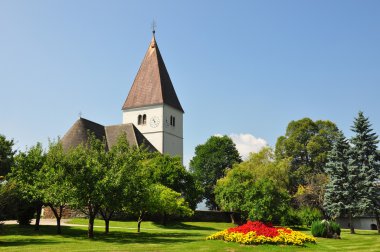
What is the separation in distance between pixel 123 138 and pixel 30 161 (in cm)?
558

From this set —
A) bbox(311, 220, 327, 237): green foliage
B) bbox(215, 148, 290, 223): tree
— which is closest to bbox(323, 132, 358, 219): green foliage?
bbox(215, 148, 290, 223): tree

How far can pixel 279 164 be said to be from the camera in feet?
172

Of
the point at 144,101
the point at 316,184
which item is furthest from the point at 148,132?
the point at 316,184

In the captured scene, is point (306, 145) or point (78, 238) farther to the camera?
point (306, 145)

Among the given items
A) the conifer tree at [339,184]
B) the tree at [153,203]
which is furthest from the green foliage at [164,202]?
the conifer tree at [339,184]

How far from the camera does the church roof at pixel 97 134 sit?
46953 millimetres

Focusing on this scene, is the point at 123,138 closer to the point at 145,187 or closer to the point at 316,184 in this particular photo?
the point at 145,187

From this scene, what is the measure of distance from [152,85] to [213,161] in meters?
15.6

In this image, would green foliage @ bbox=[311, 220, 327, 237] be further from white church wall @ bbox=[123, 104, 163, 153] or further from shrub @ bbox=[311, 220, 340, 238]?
white church wall @ bbox=[123, 104, 163, 153]

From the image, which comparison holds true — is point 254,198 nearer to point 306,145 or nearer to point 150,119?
point 306,145

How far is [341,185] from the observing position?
35.6 meters

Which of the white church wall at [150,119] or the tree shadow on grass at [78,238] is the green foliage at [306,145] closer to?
the white church wall at [150,119]

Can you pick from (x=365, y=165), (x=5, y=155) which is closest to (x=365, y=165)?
(x=365, y=165)

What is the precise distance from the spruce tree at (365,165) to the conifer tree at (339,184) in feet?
1.95
